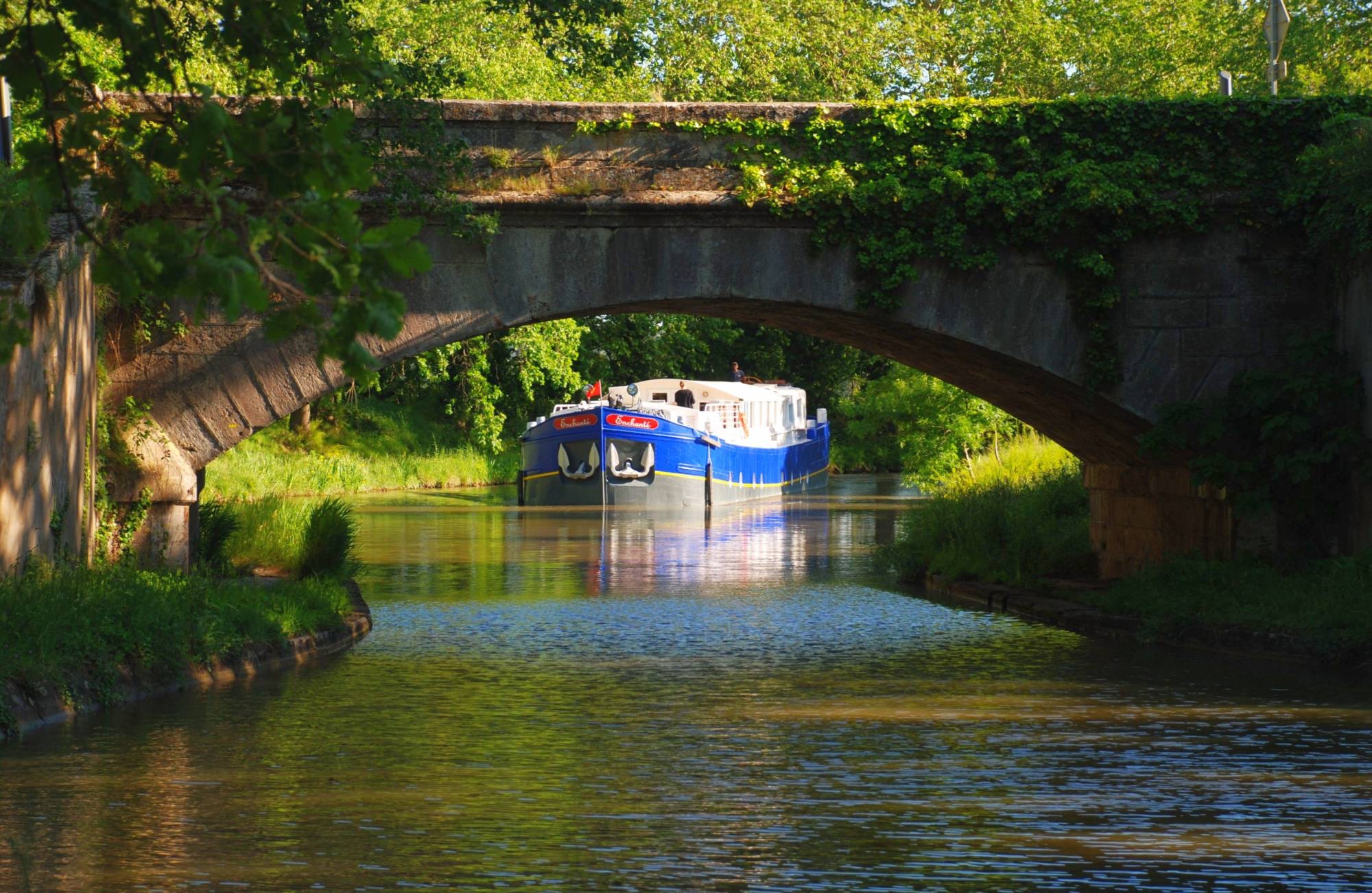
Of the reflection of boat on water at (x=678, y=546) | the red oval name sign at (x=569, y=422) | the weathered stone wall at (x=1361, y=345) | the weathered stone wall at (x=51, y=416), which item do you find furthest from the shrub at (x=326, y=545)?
the red oval name sign at (x=569, y=422)

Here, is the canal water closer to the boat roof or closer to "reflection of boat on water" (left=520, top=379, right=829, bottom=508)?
"reflection of boat on water" (left=520, top=379, right=829, bottom=508)

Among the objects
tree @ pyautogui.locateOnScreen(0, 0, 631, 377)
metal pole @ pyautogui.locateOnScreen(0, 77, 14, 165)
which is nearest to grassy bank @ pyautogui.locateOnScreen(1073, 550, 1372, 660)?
tree @ pyautogui.locateOnScreen(0, 0, 631, 377)

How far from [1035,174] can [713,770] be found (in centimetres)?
779

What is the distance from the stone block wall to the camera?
1611 cm

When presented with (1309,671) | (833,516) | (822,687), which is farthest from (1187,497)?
(833,516)

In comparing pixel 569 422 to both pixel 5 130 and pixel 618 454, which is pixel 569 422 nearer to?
pixel 618 454

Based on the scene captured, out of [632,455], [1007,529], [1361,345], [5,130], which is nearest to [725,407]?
[632,455]

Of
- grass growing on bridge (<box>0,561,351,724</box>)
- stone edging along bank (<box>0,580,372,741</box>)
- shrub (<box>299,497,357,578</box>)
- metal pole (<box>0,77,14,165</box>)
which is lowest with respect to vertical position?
stone edging along bank (<box>0,580,372,741</box>)

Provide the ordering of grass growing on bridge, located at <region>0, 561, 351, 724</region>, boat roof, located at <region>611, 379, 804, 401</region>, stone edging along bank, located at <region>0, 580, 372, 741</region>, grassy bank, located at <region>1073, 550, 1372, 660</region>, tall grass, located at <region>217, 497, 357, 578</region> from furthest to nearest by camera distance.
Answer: boat roof, located at <region>611, 379, 804, 401</region>, tall grass, located at <region>217, 497, 357, 578</region>, grassy bank, located at <region>1073, 550, 1372, 660</region>, grass growing on bridge, located at <region>0, 561, 351, 724</region>, stone edging along bank, located at <region>0, 580, 372, 741</region>

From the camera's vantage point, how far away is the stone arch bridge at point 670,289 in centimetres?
1466

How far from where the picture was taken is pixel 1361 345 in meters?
14.9

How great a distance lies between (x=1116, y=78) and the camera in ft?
141

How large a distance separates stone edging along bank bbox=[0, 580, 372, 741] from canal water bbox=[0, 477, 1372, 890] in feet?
0.52

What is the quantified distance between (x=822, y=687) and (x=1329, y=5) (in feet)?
99.3
